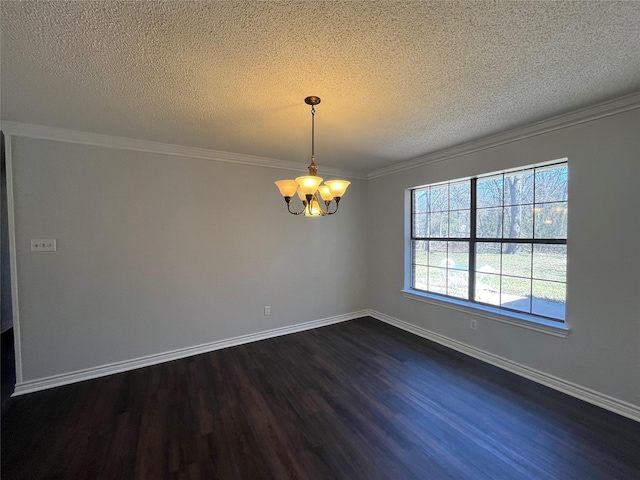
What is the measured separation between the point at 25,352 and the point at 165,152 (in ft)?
7.68

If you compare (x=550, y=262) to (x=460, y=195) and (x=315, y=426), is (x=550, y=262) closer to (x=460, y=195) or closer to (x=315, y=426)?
(x=460, y=195)

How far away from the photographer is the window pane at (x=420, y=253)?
3.86 meters

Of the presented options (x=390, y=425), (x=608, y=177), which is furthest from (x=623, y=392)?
(x=390, y=425)

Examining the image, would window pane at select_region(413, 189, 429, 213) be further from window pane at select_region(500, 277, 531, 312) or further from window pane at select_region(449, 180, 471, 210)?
window pane at select_region(500, 277, 531, 312)

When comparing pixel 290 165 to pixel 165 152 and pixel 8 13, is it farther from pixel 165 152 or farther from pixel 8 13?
pixel 8 13

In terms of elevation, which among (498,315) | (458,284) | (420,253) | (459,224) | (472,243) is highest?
(459,224)

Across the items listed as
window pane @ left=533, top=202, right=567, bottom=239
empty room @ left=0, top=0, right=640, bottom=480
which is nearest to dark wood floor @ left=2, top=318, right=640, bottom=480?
empty room @ left=0, top=0, right=640, bottom=480

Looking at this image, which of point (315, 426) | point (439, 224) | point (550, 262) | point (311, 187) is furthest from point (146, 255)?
point (550, 262)

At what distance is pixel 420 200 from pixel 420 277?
3.77 feet

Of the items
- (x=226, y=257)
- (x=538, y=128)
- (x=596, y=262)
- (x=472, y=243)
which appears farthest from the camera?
(x=226, y=257)

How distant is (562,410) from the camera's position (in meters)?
2.11

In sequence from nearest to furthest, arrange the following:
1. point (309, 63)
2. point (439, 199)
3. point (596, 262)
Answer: point (309, 63) → point (596, 262) → point (439, 199)

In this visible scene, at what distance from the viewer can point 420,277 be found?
3918 millimetres

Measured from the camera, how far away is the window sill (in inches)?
95.7
